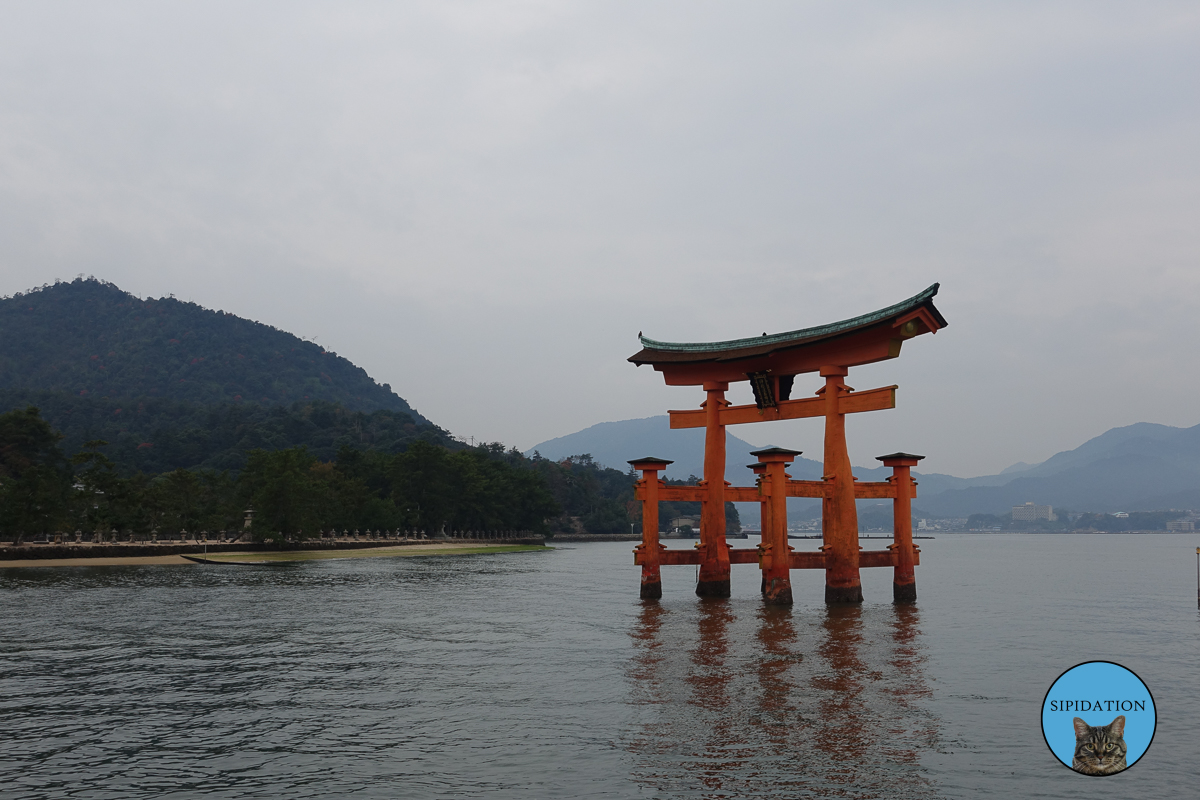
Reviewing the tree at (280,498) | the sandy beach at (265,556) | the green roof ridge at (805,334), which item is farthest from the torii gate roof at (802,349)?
the tree at (280,498)

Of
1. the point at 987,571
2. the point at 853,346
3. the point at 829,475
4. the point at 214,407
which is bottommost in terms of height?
the point at 987,571

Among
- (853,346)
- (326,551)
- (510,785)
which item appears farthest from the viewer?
(326,551)

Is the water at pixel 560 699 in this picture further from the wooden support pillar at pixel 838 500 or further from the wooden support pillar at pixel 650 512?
the wooden support pillar at pixel 650 512

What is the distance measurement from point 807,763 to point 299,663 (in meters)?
12.9

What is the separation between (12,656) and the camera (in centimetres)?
2048

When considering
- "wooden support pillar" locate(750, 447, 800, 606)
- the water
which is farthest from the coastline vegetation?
"wooden support pillar" locate(750, 447, 800, 606)

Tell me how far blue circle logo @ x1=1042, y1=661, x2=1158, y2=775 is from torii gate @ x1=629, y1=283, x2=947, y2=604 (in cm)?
2047

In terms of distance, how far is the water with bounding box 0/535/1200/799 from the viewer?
11031mm

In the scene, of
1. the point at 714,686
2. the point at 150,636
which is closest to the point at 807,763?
the point at 714,686

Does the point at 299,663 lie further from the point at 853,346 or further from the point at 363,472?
the point at 363,472

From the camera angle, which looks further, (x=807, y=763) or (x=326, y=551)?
(x=326, y=551)

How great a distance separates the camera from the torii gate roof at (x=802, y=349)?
1030 inches

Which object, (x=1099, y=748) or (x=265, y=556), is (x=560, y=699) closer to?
(x=1099, y=748)

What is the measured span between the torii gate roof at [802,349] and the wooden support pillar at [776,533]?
10.7 feet
